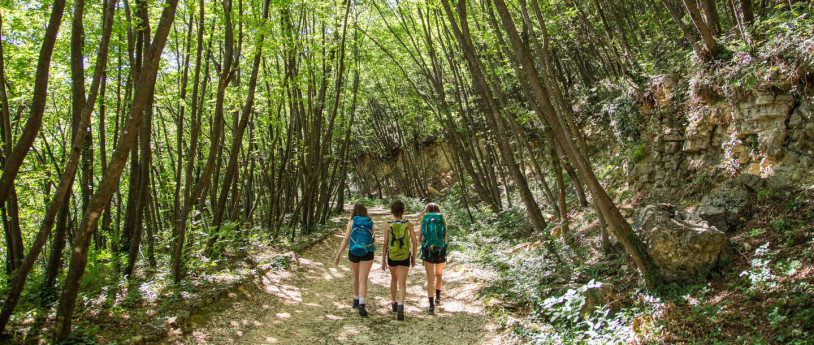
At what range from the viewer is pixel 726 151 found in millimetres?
6367

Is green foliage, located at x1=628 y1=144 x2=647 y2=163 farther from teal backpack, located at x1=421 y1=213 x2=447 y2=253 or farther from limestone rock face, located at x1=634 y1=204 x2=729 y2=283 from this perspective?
teal backpack, located at x1=421 y1=213 x2=447 y2=253

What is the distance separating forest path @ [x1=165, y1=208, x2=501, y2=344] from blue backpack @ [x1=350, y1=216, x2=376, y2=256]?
0.31m

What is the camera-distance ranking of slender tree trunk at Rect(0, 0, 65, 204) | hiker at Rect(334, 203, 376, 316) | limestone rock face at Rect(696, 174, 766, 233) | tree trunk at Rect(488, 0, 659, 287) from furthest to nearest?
hiker at Rect(334, 203, 376, 316), limestone rock face at Rect(696, 174, 766, 233), tree trunk at Rect(488, 0, 659, 287), slender tree trunk at Rect(0, 0, 65, 204)

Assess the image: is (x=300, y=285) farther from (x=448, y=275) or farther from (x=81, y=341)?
(x=81, y=341)

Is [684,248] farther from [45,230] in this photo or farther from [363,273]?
[45,230]

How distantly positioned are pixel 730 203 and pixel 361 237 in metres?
4.42

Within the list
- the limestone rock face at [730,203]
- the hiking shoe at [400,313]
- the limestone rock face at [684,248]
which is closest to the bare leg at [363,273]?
the hiking shoe at [400,313]

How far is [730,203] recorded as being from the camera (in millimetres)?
5090

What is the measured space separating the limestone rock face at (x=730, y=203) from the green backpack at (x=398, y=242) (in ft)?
11.3

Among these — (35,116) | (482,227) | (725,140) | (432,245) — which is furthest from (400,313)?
(482,227)

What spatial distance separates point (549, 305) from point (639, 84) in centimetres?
772

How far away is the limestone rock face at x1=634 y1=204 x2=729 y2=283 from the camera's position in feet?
13.6

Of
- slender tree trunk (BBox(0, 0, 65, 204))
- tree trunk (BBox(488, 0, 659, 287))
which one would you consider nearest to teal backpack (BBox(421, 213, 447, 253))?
tree trunk (BBox(488, 0, 659, 287))

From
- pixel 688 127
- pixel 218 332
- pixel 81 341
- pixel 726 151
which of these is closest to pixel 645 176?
pixel 688 127
